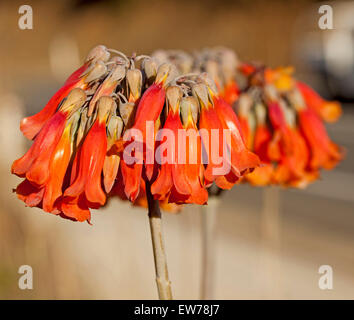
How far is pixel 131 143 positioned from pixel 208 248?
1131 mm

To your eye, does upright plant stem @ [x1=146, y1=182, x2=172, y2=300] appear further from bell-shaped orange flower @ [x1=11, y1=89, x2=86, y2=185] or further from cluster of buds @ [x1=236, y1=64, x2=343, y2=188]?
cluster of buds @ [x1=236, y1=64, x2=343, y2=188]

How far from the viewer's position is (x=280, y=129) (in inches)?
71.2

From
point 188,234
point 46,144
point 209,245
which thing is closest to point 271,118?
point 209,245

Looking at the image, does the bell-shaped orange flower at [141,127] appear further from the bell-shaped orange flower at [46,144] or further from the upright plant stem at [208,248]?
the upright plant stem at [208,248]

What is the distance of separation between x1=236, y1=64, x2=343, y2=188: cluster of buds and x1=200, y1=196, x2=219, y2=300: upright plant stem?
0.24 metres

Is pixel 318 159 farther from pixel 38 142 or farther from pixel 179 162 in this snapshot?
pixel 38 142

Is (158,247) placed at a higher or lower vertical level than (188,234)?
higher

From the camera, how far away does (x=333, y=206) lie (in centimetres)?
689

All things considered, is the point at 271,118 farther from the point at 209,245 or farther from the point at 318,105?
the point at 209,245

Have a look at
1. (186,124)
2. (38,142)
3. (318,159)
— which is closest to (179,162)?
(186,124)

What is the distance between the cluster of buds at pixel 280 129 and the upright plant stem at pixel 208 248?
0.24 metres

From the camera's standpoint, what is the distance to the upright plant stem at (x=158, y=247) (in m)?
1.12

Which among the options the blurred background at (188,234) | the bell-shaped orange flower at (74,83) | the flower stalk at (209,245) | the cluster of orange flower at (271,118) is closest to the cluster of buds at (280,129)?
the cluster of orange flower at (271,118)

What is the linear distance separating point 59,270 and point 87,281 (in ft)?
0.71
